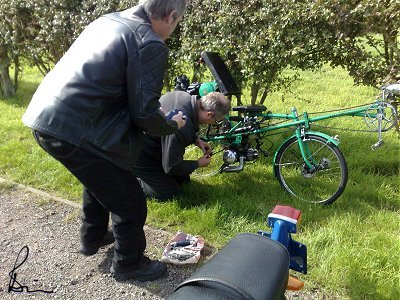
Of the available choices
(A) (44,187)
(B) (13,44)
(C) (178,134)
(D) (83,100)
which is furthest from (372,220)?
(B) (13,44)

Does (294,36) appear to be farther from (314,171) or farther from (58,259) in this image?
(58,259)

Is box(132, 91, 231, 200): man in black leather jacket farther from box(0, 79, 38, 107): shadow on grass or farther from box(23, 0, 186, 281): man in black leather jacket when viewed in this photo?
box(0, 79, 38, 107): shadow on grass

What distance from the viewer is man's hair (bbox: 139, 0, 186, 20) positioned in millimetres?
2461

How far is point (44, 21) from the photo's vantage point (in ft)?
23.4

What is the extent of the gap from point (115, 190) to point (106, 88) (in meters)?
0.70

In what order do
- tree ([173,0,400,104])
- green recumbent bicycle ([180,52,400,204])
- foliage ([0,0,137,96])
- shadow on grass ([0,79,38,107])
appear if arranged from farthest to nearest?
shadow on grass ([0,79,38,107]) → foliage ([0,0,137,96]) → tree ([173,0,400,104]) → green recumbent bicycle ([180,52,400,204])

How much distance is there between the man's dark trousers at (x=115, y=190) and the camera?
8.60 feet

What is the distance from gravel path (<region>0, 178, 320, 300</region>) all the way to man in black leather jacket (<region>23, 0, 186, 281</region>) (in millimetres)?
702

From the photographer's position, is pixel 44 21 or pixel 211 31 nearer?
pixel 211 31

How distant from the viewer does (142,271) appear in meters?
3.12

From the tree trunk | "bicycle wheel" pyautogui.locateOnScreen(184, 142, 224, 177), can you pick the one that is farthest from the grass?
the tree trunk

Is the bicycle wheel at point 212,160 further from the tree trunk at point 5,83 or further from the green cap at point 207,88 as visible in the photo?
the tree trunk at point 5,83

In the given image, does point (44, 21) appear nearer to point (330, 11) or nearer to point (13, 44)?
point (13, 44)

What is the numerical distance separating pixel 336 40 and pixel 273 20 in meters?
0.77
